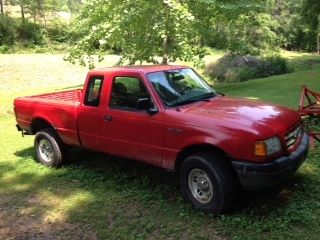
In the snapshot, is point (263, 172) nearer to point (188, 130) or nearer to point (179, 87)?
point (188, 130)

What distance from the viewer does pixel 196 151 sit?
5777mm

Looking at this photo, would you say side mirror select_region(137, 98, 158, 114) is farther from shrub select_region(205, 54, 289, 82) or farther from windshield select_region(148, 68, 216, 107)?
shrub select_region(205, 54, 289, 82)

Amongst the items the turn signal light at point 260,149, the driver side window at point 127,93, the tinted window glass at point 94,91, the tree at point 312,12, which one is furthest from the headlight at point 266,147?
the tree at point 312,12

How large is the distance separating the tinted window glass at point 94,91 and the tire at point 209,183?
6.49 feet

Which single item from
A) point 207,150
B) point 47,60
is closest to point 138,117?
point 207,150

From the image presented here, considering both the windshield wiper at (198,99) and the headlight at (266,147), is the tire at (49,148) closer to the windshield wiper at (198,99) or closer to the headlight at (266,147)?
the windshield wiper at (198,99)

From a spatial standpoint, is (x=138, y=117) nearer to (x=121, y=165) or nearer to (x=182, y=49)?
(x=121, y=165)

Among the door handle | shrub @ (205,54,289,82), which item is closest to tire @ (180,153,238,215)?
the door handle

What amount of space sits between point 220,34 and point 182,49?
15.4ft

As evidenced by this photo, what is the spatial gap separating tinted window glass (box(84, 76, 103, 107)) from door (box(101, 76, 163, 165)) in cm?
30

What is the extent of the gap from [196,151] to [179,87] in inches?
44.3

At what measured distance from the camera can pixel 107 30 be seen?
48.4 feet

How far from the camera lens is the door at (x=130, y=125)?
613 cm

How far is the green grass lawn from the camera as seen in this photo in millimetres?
5291
